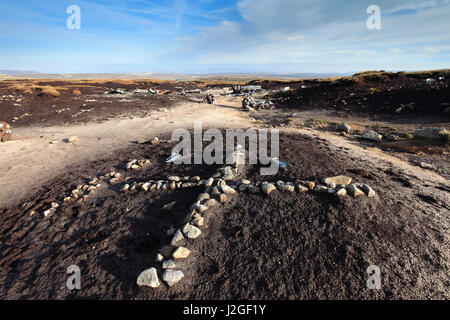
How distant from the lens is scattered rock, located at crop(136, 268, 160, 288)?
122 inches

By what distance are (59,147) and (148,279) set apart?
1001cm

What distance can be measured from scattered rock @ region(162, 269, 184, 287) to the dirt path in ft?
19.0

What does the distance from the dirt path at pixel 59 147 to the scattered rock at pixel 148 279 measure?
18.0 ft

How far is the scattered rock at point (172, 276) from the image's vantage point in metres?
3.13

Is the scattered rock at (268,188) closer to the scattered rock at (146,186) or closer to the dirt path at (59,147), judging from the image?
the scattered rock at (146,186)

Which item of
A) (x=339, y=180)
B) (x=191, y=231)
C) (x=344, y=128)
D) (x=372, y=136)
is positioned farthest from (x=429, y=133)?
(x=191, y=231)

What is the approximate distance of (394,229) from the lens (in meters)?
3.72

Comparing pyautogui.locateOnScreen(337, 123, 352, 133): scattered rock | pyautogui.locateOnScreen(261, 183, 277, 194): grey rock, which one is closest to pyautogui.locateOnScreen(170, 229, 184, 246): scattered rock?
pyautogui.locateOnScreen(261, 183, 277, 194): grey rock

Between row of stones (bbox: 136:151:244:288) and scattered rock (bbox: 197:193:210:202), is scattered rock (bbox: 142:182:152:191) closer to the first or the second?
row of stones (bbox: 136:151:244:288)

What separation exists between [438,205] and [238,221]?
431cm

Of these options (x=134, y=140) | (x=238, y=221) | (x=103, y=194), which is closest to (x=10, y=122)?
(x=134, y=140)

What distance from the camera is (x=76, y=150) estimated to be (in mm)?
9719

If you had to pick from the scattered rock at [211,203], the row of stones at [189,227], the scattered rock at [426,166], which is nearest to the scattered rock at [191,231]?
the row of stones at [189,227]

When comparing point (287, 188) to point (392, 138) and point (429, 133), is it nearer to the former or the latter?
point (392, 138)
